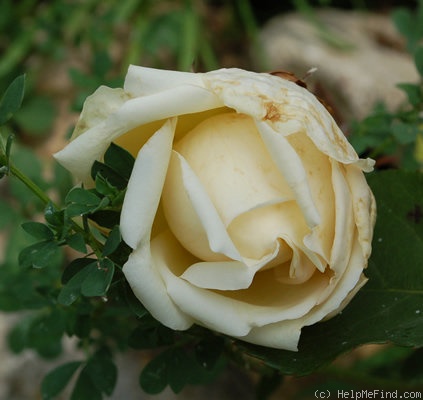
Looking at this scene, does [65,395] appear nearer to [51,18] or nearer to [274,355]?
[274,355]

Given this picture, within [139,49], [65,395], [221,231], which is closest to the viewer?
[221,231]

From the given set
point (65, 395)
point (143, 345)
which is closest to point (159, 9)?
point (65, 395)

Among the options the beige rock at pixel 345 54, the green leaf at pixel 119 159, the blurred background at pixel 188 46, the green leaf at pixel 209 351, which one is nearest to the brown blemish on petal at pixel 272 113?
the green leaf at pixel 119 159

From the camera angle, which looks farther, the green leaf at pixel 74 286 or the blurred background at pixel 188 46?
the blurred background at pixel 188 46

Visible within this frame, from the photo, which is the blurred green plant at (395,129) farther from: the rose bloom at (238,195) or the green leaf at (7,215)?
the green leaf at (7,215)

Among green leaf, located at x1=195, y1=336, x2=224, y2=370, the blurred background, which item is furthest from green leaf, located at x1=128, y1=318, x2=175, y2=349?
the blurred background

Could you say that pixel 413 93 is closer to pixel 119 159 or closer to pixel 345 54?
pixel 119 159
